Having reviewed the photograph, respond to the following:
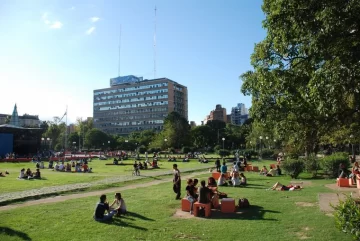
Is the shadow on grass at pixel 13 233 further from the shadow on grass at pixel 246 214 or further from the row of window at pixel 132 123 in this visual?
the row of window at pixel 132 123

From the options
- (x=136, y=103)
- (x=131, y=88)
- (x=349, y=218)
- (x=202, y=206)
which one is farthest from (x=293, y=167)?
(x=131, y=88)

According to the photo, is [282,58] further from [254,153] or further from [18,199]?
[254,153]

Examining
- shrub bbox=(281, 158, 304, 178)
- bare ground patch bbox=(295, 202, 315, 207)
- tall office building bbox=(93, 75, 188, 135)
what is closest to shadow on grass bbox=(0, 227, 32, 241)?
bare ground patch bbox=(295, 202, 315, 207)

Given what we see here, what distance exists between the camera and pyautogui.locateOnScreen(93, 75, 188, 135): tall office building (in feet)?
535

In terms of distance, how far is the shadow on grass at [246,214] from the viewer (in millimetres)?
12423

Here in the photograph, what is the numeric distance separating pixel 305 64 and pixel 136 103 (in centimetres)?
16051

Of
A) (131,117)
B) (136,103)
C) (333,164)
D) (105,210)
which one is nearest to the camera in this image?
(105,210)

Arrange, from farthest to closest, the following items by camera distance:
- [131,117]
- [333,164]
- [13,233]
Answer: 1. [131,117]
2. [333,164]
3. [13,233]

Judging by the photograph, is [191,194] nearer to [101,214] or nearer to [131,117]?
[101,214]

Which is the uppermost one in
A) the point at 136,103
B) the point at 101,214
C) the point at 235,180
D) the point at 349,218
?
the point at 136,103

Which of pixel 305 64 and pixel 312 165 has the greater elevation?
pixel 305 64

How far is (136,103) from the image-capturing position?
170 m

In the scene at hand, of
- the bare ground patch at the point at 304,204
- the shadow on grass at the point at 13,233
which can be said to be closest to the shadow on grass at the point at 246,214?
the bare ground patch at the point at 304,204

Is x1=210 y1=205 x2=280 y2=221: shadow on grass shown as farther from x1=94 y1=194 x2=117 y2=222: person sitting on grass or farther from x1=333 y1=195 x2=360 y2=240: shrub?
x1=94 y1=194 x2=117 y2=222: person sitting on grass
